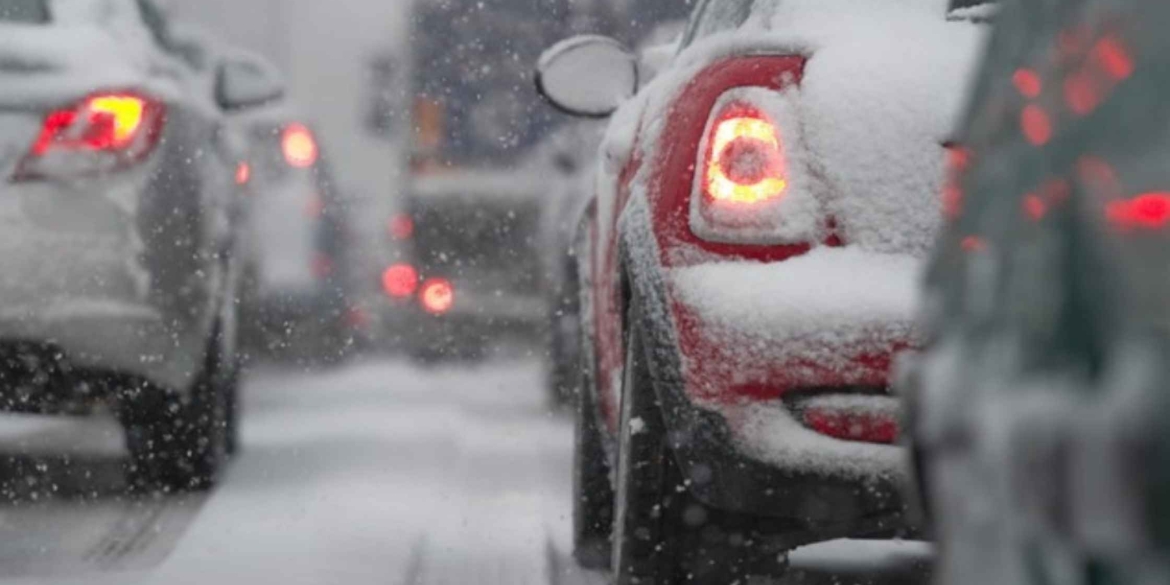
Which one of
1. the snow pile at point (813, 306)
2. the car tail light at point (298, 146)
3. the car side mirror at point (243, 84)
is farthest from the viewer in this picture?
the car tail light at point (298, 146)

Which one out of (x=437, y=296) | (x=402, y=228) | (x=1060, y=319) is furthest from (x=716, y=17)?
(x=402, y=228)

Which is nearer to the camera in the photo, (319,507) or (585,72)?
(585,72)

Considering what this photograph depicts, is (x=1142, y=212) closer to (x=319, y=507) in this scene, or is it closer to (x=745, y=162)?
(x=745, y=162)

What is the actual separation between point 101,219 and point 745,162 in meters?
2.46

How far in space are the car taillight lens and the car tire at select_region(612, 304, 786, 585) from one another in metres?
0.39

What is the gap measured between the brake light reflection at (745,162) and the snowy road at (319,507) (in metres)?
1.72

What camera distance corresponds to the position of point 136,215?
22.3 feet

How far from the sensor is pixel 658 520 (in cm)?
513

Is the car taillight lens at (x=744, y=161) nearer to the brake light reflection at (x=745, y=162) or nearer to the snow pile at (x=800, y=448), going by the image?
the brake light reflection at (x=745, y=162)

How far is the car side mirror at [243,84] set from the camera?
831 cm

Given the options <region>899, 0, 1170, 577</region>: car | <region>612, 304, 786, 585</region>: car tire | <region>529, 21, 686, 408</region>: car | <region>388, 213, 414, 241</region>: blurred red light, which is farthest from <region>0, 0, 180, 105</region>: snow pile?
<region>388, 213, 414, 241</region>: blurred red light

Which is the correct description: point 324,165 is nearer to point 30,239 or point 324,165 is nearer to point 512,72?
point 30,239

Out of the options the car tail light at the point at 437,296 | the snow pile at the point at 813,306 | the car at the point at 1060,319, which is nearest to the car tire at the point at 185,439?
the snow pile at the point at 813,306

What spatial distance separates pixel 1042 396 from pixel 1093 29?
31 cm
